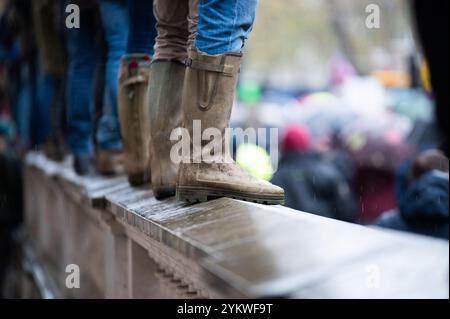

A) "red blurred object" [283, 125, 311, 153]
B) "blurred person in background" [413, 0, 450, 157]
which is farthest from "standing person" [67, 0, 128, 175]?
"blurred person in background" [413, 0, 450, 157]

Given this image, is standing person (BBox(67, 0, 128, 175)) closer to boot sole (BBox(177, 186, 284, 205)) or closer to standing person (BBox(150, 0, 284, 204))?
standing person (BBox(150, 0, 284, 204))

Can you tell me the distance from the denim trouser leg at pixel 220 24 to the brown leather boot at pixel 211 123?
34mm

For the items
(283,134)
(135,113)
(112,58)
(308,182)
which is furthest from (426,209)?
(283,134)

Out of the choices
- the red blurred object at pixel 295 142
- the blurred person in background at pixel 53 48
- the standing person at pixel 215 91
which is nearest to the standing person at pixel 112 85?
the standing person at pixel 215 91

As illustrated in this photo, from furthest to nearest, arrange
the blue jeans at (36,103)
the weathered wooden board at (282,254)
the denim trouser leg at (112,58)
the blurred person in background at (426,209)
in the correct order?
the blue jeans at (36,103) < the denim trouser leg at (112,58) < the blurred person in background at (426,209) < the weathered wooden board at (282,254)

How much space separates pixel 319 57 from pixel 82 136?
38.1 metres

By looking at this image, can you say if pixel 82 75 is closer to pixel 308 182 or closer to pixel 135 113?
pixel 135 113

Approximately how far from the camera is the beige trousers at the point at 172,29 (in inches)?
125

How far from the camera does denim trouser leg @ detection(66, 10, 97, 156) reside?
5363 millimetres

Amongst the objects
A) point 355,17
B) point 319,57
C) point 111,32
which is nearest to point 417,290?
point 111,32

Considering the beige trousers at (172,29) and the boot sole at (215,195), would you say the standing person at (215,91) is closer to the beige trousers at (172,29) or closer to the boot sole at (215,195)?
the boot sole at (215,195)

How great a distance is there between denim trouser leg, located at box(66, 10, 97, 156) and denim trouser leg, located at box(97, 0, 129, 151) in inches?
25.6
